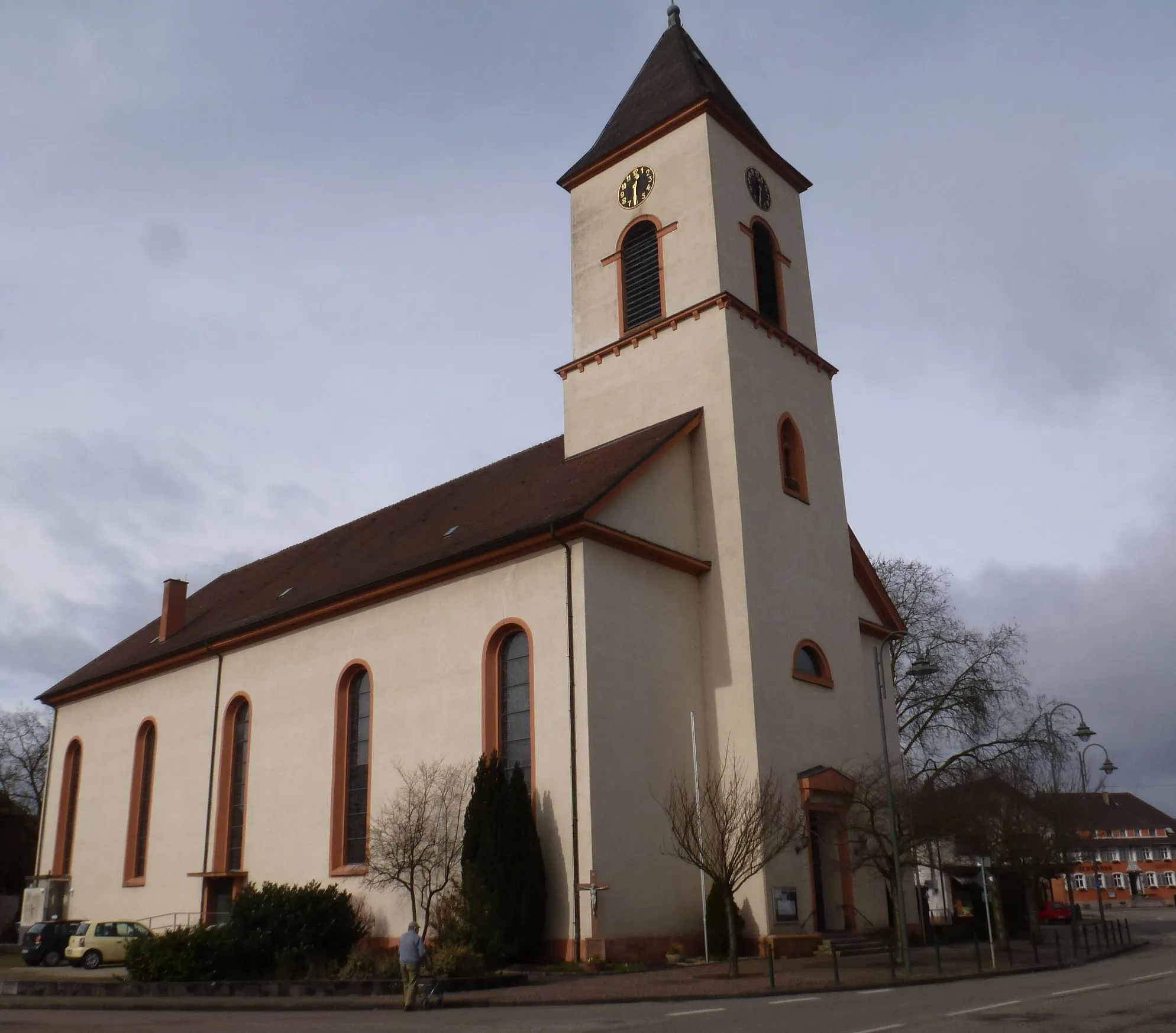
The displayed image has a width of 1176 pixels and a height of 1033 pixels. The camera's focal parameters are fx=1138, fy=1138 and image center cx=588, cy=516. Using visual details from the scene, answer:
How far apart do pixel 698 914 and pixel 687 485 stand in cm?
907

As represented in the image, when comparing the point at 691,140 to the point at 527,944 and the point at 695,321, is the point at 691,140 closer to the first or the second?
the point at 695,321

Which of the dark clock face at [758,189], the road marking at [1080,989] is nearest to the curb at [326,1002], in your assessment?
the road marking at [1080,989]

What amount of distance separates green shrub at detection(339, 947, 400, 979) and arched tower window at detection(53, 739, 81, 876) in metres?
19.6

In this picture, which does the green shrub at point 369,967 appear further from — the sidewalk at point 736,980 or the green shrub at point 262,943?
the sidewalk at point 736,980

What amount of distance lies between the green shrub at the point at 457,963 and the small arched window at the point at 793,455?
1317 centimetres

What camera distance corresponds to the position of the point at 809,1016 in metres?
13.2

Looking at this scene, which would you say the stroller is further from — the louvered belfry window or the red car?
the red car

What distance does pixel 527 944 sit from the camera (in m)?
20.1

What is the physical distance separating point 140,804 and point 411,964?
1981 centimetres

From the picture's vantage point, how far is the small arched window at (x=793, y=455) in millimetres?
27125

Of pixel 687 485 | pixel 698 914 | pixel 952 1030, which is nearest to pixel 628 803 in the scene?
pixel 698 914

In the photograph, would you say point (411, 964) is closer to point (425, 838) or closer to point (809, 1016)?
point (809, 1016)

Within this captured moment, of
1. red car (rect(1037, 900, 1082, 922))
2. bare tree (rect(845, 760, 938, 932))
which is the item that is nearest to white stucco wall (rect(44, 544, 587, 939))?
bare tree (rect(845, 760, 938, 932))

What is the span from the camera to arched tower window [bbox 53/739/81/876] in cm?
3578
